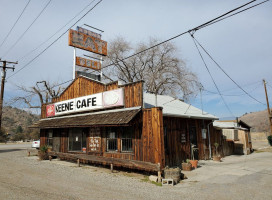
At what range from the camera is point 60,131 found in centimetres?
1736

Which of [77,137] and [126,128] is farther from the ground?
[126,128]

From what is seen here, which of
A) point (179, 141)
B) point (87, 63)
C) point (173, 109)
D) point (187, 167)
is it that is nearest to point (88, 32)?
point (87, 63)

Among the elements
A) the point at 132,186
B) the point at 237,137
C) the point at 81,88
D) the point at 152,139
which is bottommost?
the point at 132,186

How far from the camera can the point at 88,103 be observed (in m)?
14.7

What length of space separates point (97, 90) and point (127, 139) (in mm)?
4474

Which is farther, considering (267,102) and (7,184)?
(267,102)

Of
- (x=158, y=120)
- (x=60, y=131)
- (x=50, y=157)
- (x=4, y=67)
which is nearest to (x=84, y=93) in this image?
(x=60, y=131)

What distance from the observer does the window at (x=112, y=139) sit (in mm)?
12468

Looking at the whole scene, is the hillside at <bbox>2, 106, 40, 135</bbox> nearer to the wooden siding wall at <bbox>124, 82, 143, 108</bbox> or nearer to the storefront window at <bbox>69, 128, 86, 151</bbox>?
the storefront window at <bbox>69, 128, 86, 151</bbox>

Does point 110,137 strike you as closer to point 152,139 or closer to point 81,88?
point 152,139

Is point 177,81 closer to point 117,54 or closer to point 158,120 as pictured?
point 117,54

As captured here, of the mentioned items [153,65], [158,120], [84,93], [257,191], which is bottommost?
[257,191]

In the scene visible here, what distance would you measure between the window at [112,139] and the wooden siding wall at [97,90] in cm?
202

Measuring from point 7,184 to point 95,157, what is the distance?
5.03 meters
